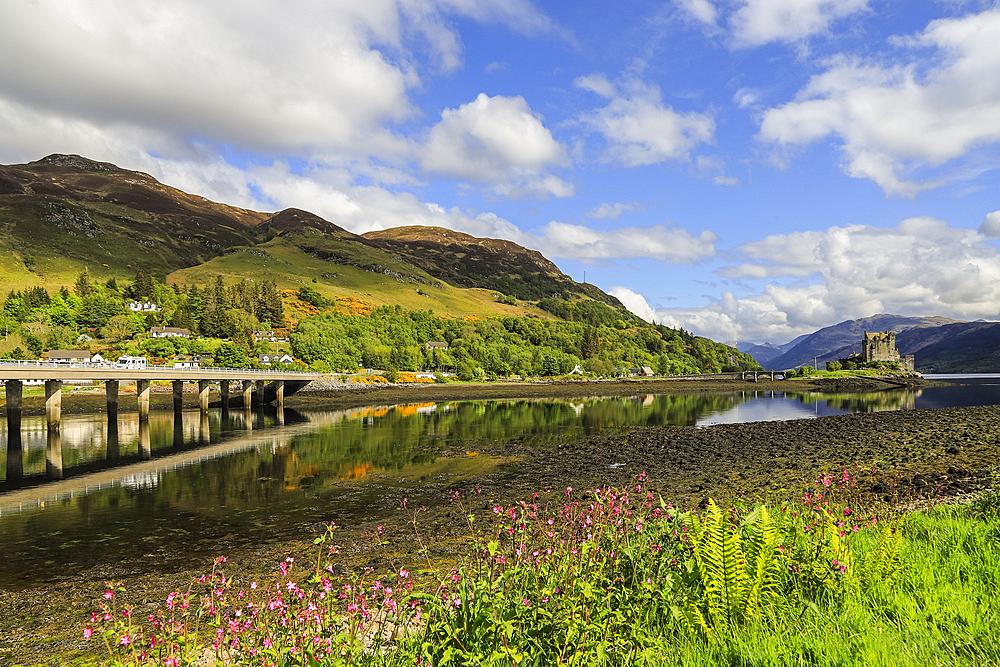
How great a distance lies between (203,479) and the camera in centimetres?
2483

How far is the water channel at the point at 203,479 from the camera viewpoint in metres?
15.4

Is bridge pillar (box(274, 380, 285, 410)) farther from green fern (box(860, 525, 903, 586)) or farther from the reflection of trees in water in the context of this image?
the reflection of trees in water

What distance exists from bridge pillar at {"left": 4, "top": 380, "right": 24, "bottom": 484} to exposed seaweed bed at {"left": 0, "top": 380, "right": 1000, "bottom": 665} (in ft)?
65.5

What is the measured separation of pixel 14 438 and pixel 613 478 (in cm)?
4292

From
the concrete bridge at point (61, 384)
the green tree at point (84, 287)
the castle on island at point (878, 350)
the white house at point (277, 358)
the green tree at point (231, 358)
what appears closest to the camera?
the concrete bridge at point (61, 384)

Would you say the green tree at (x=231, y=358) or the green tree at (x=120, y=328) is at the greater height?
the green tree at (x=120, y=328)

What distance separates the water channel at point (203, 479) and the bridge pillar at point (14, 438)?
0.74ft

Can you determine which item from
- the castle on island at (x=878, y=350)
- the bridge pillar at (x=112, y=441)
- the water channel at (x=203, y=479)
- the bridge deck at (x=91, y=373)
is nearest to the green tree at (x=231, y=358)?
the bridge deck at (x=91, y=373)

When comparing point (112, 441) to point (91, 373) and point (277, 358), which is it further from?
point (277, 358)

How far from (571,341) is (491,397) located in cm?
10453

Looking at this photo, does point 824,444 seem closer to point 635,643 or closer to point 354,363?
point 635,643

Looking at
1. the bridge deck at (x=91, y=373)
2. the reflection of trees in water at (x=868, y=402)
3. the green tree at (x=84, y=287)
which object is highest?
the green tree at (x=84, y=287)

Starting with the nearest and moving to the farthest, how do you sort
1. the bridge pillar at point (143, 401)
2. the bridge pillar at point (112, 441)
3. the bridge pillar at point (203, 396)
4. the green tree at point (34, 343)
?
1. the bridge pillar at point (112, 441)
2. the bridge pillar at point (143, 401)
3. the bridge pillar at point (203, 396)
4. the green tree at point (34, 343)

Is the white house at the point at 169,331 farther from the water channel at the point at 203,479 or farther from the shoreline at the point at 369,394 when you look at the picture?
the water channel at the point at 203,479
